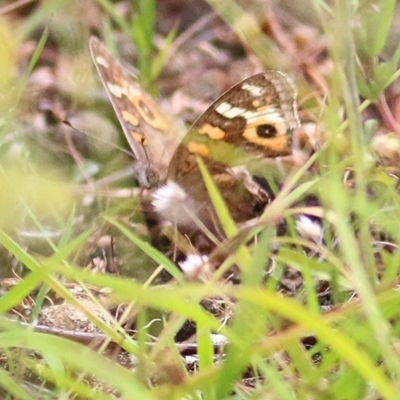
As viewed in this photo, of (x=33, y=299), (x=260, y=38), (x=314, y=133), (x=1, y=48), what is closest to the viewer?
(x=1, y=48)

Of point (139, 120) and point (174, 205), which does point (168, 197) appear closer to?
point (174, 205)

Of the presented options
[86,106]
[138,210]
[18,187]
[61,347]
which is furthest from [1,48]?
[86,106]

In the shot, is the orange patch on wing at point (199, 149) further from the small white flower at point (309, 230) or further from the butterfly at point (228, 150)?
the small white flower at point (309, 230)

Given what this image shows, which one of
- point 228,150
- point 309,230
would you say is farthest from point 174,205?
point 309,230

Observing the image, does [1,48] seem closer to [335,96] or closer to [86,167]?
[335,96]

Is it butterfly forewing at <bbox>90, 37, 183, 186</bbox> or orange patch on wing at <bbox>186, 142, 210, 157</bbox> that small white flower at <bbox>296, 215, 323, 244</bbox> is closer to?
orange patch on wing at <bbox>186, 142, 210, 157</bbox>

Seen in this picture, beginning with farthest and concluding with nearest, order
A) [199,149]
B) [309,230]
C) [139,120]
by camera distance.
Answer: [139,120] < [199,149] < [309,230]

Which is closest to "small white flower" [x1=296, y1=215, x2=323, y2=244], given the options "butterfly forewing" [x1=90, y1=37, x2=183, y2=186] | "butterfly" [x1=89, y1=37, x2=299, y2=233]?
"butterfly" [x1=89, y1=37, x2=299, y2=233]
